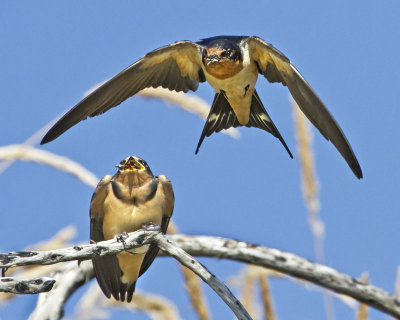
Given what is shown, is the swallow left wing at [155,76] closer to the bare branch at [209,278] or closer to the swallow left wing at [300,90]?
the swallow left wing at [300,90]

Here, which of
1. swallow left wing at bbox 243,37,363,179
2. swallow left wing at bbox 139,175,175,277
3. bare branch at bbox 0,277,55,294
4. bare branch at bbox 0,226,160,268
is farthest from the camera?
swallow left wing at bbox 139,175,175,277

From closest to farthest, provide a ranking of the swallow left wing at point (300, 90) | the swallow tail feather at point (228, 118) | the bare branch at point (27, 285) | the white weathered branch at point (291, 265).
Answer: the bare branch at point (27, 285) < the swallow left wing at point (300, 90) < the swallow tail feather at point (228, 118) < the white weathered branch at point (291, 265)

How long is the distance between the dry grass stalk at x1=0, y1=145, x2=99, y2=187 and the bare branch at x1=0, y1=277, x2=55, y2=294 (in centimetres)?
120

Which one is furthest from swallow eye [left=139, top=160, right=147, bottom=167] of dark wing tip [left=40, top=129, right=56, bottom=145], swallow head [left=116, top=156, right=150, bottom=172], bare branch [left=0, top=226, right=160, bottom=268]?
bare branch [left=0, top=226, right=160, bottom=268]

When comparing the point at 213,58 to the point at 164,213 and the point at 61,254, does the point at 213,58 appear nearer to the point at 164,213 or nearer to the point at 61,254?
the point at 164,213

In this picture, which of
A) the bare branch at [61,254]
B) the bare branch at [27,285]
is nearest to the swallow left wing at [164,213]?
the bare branch at [61,254]

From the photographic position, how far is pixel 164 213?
369 cm

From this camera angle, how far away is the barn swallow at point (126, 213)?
3.56 metres

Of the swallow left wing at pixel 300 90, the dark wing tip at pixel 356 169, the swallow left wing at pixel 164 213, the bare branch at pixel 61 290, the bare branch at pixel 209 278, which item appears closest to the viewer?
the bare branch at pixel 209 278

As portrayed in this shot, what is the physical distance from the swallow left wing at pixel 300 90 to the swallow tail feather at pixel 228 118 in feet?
0.49

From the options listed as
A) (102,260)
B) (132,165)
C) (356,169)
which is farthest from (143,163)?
(356,169)

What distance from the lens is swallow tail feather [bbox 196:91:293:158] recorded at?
3.96m

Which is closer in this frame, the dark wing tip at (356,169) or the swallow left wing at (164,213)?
the dark wing tip at (356,169)

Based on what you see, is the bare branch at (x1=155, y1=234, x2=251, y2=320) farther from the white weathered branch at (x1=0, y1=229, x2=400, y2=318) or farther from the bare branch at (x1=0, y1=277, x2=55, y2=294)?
the white weathered branch at (x1=0, y1=229, x2=400, y2=318)
